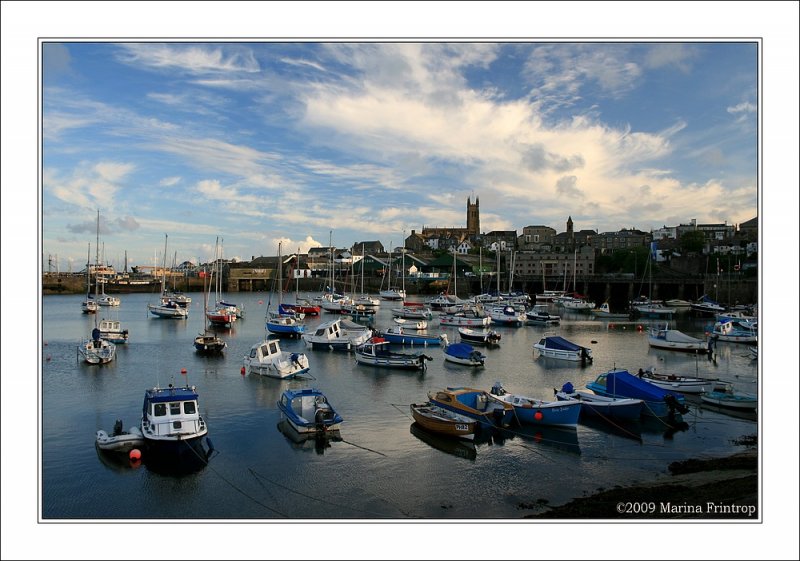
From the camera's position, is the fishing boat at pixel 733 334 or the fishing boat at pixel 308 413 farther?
the fishing boat at pixel 733 334

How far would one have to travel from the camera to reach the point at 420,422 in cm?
1764

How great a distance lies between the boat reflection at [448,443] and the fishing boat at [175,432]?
5.85 meters

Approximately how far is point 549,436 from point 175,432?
1020 centimetres

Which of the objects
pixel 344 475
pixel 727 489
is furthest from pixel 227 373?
pixel 727 489

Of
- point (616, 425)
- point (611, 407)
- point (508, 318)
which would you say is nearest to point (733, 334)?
point (508, 318)

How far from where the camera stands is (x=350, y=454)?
15.4 metres

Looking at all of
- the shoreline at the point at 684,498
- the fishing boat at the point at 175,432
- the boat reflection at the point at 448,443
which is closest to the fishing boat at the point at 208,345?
the fishing boat at the point at 175,432

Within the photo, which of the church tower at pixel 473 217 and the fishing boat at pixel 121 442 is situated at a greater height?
the church tower at pixel 473 217

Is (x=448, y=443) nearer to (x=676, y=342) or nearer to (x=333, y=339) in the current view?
(x=333, y=339)

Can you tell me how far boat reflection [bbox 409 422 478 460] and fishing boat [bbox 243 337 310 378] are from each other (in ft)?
31.3

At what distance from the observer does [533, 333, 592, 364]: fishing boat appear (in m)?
30.9

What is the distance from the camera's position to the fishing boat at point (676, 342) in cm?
3425

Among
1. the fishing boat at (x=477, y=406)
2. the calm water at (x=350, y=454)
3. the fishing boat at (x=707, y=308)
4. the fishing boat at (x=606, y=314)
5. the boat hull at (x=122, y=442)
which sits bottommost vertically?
the calm water at (x=350, y=454)

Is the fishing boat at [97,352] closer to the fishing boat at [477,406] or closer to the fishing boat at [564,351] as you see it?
the fishing boat at [477,406]
